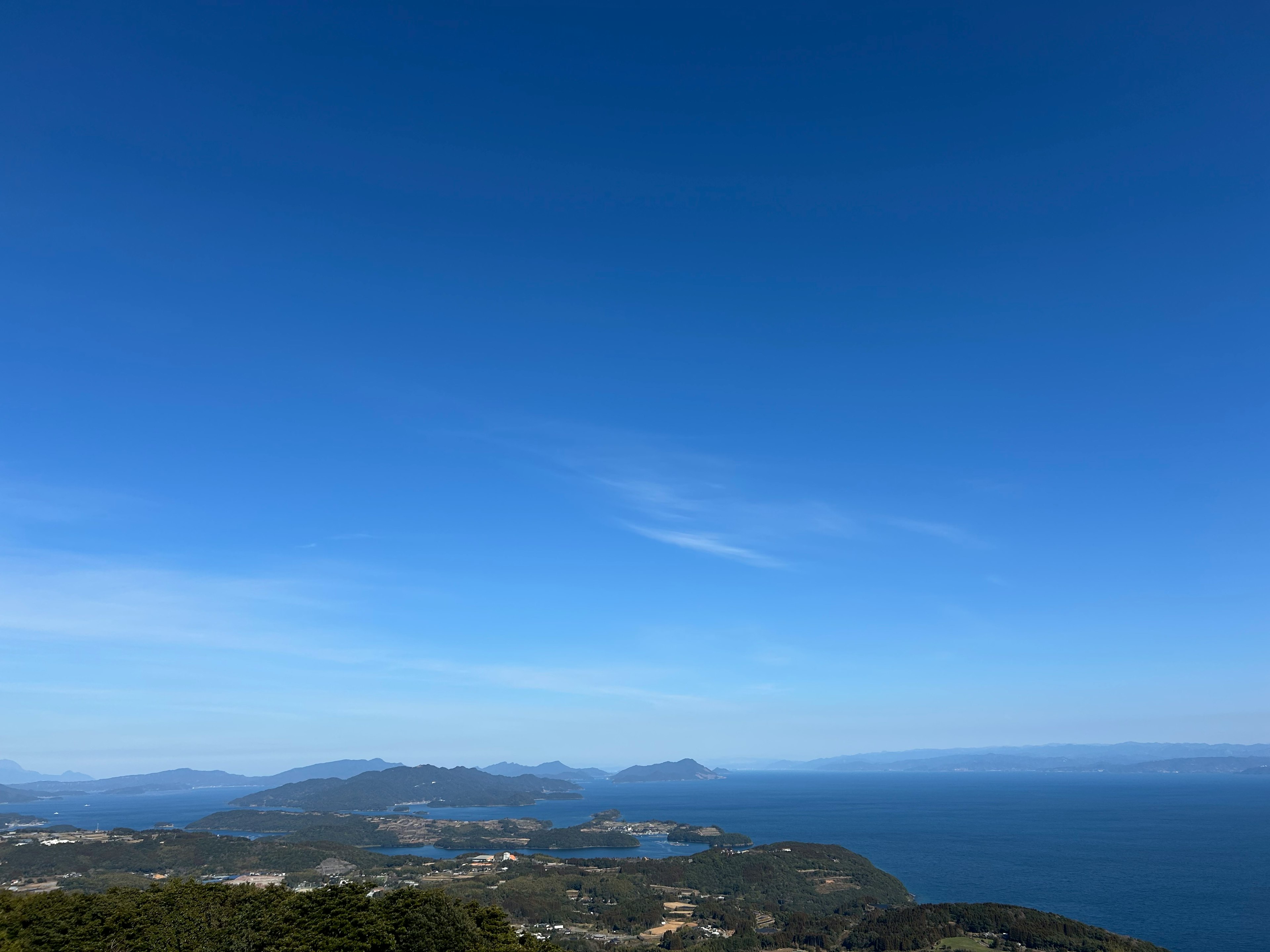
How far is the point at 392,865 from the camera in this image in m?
127

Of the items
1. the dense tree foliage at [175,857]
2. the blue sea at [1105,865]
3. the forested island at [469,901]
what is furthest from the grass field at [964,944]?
the dense tree foliage at [175,857]

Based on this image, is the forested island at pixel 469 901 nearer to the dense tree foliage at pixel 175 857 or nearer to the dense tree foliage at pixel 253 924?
the dense tree foliage at pixel 253 924

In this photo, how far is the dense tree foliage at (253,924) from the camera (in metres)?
37.6

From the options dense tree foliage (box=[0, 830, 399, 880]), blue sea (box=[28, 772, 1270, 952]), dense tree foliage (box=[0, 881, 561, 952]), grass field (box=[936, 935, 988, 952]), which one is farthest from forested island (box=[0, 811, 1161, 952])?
blue sea (box=[28, 772, 1270, 952])

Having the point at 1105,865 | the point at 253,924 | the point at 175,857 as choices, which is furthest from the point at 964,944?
the point at 175,857

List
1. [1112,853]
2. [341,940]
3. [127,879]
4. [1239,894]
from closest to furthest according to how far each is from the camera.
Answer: [341,940] → [1239,894] → [127,879] → [1112,853]

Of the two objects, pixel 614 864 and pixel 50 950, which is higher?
pixel 50 950

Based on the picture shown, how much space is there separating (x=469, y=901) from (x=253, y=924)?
46184mm

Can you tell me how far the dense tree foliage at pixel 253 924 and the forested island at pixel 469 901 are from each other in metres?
0.12

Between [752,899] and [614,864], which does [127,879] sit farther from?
[752,899]

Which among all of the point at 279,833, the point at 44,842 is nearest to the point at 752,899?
the point at 44,842

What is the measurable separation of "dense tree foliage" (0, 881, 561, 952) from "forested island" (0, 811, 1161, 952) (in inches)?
4.6

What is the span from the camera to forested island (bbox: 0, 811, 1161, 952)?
1548 inches

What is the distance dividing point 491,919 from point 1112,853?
138505 millimetres
